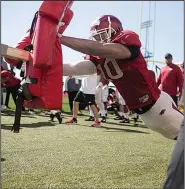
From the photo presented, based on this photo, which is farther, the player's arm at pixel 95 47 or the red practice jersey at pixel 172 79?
the red practice jersey at pixel 172 79

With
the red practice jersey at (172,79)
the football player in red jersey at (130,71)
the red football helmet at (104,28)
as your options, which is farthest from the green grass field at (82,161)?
the red practice jersey at (172,79)

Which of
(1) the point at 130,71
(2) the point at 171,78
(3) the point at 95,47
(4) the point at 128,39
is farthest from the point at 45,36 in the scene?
(2) the point at 171,78

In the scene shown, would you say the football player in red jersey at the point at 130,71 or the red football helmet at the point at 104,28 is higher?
the red football helmet at the point at 104,28

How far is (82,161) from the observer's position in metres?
3.63

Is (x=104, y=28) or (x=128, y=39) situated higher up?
(x=104, y=28)

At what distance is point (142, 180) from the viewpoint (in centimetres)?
295

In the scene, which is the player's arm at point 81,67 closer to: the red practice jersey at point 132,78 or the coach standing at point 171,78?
the red practice jersey at point 132,78

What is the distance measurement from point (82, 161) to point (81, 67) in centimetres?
110

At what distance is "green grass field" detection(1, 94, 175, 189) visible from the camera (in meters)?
2.86

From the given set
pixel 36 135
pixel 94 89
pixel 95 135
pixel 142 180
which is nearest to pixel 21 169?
pixel 142 180

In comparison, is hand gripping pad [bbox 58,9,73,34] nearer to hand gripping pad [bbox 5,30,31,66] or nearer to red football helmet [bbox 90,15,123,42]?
hand gripping pad [bbox 5,30,31,66]

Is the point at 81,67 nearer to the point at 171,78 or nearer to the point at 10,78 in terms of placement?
the point at 10,78

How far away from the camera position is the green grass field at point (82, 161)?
2859 mm

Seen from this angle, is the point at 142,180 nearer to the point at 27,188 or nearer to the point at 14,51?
the point at 27,188
